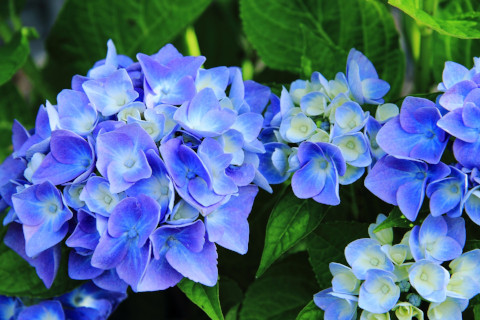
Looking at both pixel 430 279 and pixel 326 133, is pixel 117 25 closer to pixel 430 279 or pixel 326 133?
pixel 326 133

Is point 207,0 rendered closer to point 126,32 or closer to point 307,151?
point 126,32

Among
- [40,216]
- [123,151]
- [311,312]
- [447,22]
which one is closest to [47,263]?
[40,216]

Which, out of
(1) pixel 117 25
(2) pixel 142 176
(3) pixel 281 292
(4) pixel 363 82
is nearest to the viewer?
(2) pixel 142 176

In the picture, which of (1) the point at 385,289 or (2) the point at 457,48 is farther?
(2) the point at 457,48

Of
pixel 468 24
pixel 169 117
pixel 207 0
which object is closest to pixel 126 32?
pixel 207 0

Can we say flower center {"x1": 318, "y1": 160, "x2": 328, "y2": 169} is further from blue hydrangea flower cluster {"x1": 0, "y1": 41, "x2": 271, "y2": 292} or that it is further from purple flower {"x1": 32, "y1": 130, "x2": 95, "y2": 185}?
purple flower {"x1": 32, "y1": 130, "x2": 95, "y2": 185}

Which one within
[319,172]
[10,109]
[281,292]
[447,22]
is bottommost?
[281,292]
